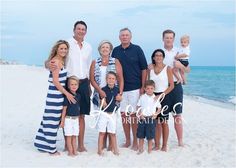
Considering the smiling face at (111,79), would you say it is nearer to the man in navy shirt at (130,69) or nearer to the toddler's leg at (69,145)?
the man in navy shirt at (130,69)

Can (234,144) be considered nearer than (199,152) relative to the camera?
No

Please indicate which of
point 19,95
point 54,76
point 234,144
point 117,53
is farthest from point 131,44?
point 19,95

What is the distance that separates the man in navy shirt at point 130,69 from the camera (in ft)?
21.2

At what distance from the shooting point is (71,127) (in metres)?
6.19

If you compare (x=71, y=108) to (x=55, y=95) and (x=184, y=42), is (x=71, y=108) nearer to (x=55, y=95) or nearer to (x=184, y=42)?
(x=55, y=95)

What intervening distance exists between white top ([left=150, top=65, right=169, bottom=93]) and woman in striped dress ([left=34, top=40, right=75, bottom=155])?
1396mm

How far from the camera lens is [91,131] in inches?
324

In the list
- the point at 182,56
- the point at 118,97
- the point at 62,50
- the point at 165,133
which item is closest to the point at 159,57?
the point at 182,56

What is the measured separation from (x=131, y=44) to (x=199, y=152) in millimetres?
2227

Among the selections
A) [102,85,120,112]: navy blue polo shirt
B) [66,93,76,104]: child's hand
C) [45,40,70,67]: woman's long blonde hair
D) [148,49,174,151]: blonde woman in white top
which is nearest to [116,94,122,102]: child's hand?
[102,85,120,112]: navy blue polo shirt

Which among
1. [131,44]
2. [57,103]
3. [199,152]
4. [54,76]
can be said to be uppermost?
[131,44]

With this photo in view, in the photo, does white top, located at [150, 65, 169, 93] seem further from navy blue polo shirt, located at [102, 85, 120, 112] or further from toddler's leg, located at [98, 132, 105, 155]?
toddler's leg, located at [98, 132, 105, 155]

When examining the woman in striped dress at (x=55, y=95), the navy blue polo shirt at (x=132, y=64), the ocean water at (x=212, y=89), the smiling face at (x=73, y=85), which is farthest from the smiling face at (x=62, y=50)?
the ocean water at (x=212, y=89)

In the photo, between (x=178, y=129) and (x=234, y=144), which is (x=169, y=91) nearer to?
(x=178, y=129)
